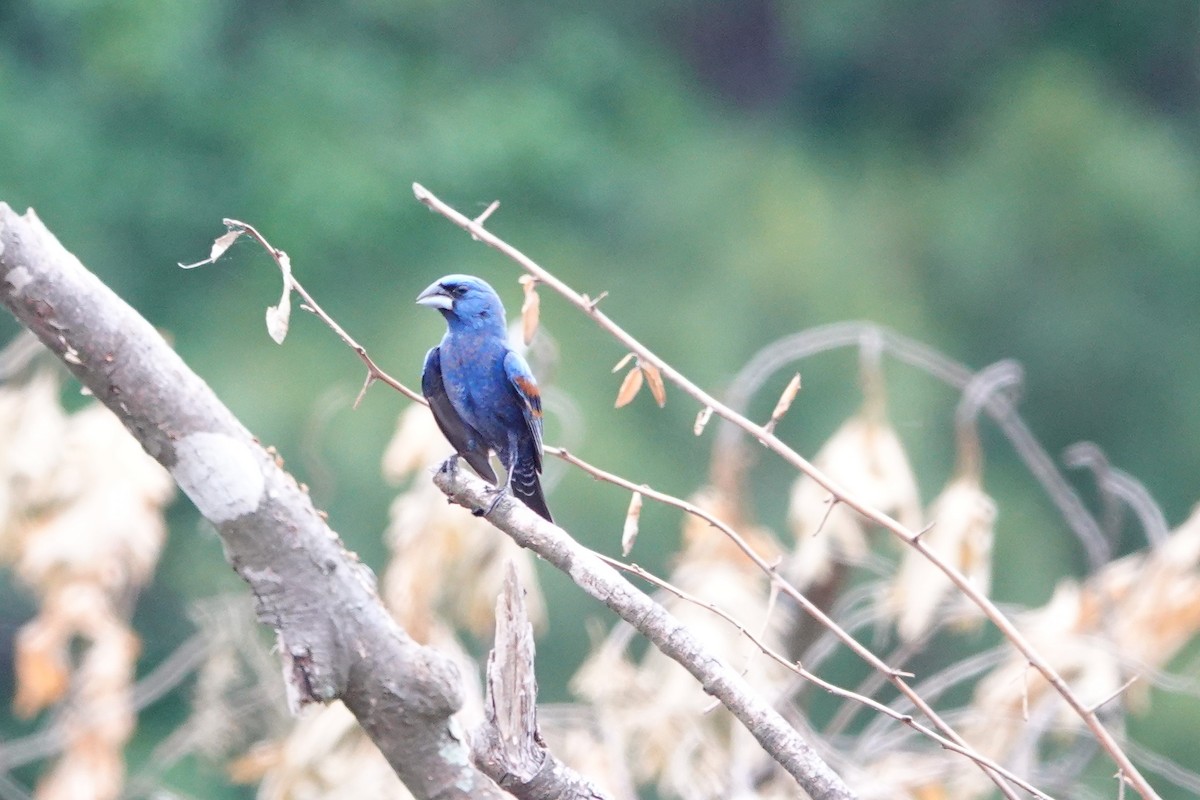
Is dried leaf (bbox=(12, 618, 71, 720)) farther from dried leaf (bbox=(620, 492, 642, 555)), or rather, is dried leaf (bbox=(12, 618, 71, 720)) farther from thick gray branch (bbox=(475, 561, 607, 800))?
dried leaf (bbox=(620, 492, 642, 555))

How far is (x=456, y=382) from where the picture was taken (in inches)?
125

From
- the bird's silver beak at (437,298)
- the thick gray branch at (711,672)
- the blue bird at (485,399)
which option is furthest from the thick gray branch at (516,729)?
the bird's silver beak at (437,298)

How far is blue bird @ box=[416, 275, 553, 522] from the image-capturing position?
3.12m

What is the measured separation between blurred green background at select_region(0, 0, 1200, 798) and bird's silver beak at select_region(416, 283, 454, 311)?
5677 mm

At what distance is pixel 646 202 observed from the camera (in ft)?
37.2

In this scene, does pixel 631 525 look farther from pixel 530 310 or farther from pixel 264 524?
pixel 264 524

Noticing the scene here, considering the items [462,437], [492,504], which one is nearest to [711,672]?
[492,504]

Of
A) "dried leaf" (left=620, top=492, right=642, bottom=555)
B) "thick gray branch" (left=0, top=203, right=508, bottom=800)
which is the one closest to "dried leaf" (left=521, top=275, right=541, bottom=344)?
"dried leaf" (left=620, top=492, right=642, bottom=555)

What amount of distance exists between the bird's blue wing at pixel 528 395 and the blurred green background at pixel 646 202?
5.80m

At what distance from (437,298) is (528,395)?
304mm

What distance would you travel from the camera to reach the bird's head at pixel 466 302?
3.30 metres

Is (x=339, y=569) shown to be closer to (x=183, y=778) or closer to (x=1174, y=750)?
(x=183, y=778)

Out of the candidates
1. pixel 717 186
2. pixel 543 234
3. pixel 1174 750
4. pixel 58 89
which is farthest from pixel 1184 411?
pixel 58 89

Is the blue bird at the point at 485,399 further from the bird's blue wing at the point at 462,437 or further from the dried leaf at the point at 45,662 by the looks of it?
the dried leaf at the point at 45,662
